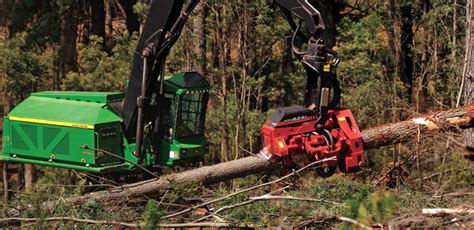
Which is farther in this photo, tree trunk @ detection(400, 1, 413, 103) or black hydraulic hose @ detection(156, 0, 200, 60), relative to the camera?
Answer: tree trunk @ detection(400, 1, 413, 103)

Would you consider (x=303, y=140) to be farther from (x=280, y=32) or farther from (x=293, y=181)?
(x=280, y=32)

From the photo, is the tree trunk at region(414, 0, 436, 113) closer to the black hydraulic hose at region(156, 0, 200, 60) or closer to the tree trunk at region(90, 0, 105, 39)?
the black hydraulic hose at region(156, 0, 200, 60)

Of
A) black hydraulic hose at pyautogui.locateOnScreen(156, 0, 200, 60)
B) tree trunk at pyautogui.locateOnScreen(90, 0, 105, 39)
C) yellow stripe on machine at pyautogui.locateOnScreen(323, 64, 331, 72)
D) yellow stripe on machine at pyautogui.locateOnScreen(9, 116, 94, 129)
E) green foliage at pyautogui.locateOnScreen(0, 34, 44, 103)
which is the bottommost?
green foliage at pyautogui.locateOnScreen(0, 34, 44, 103)

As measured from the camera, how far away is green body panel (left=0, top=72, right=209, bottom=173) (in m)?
11.7

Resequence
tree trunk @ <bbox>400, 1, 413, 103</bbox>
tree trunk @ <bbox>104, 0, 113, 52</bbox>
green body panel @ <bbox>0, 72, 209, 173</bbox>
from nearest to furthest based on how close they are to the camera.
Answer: green body panel @ <bbox>0, 72, 209, 173</bbox>, tree trunk @ <bbox>400, 1, 413, 103</bbox>, tree trunk @ <bbox>104, 0, 113, 52</bbox>

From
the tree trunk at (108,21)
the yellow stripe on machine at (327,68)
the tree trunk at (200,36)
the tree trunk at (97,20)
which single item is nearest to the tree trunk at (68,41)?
the tree trunk at (97,20)

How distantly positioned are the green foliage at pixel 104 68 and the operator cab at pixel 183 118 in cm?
1189

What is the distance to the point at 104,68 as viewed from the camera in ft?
82.6

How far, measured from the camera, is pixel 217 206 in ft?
28.3

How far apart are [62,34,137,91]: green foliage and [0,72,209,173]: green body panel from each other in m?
11.7

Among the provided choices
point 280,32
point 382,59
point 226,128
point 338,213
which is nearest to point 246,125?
point 226,128

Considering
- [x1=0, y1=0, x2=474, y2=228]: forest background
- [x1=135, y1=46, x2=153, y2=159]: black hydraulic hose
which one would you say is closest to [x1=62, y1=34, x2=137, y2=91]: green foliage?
[x1=0, y1=0, x2=474, y2=228]: forest background

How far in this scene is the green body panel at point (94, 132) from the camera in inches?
461

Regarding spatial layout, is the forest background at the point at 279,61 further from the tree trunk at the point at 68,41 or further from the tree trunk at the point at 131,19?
the tree trunk at the point at 131,19
